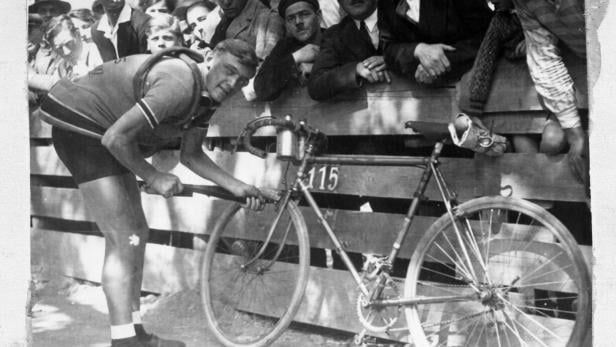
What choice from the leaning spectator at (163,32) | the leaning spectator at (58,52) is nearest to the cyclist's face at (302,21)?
the leaning spectator at (163,32)

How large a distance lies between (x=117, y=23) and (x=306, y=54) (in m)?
1.12

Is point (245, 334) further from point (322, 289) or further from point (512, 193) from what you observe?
point (512, 193)

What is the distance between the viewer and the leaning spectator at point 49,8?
527cm

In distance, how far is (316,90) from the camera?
5.03 m

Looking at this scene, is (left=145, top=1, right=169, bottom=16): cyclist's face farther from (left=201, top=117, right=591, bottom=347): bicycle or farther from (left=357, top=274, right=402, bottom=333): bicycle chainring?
(left=357, top=274, right=402, bottom=333): bicycle chainring

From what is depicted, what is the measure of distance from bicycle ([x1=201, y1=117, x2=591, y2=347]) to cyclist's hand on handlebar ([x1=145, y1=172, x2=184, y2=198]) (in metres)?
0.45

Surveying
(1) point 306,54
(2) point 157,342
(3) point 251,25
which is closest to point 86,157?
(2) point 157,342

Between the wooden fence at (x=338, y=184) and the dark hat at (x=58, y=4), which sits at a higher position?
the dark hat at (x=58, y=4)

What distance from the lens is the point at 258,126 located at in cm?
497

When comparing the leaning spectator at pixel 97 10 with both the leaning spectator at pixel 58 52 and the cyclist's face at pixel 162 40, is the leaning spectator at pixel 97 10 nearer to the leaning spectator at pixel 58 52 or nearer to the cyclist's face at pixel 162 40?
the leaning spectator at pixel 58 52

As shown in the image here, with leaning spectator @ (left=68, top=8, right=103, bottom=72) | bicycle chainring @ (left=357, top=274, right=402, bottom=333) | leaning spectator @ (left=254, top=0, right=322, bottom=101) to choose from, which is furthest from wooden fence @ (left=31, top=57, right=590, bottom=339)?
leaning spectator @ (left=68, top=8, right=103, bottom=72)

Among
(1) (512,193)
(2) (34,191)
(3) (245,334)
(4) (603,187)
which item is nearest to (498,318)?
(1) (512,193)

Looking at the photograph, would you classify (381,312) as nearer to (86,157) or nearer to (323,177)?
(323,177)

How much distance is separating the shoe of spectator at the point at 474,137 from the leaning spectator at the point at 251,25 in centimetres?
145
